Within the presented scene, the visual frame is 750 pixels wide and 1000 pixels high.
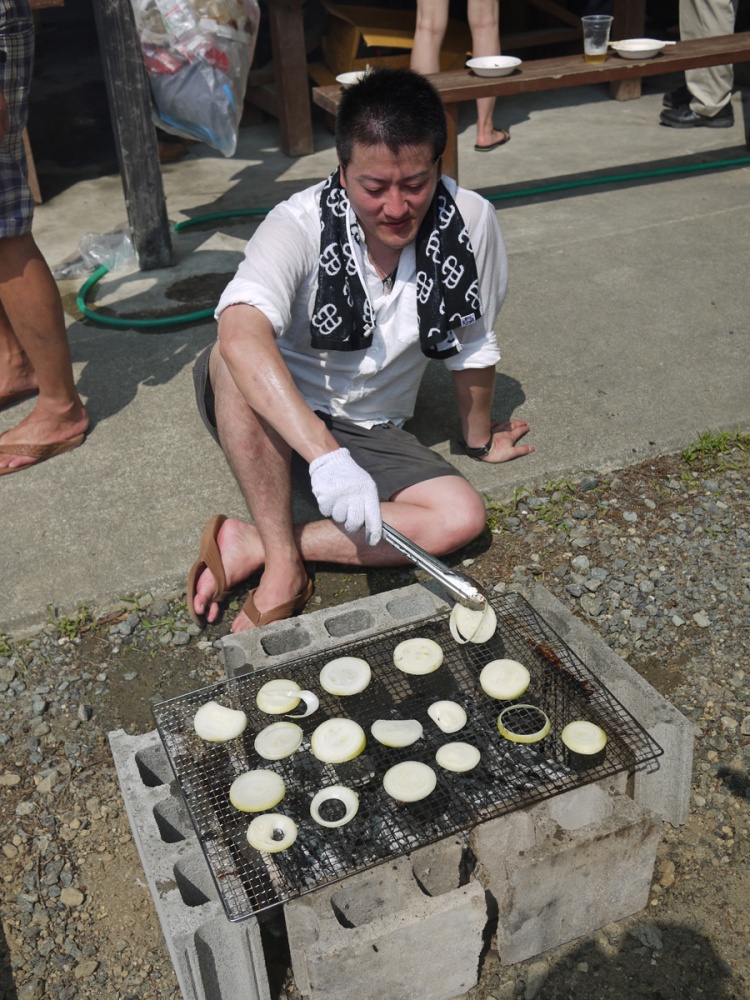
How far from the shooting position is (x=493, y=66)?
526cm

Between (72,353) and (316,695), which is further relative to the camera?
(72,353)

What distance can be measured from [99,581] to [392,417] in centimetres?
104

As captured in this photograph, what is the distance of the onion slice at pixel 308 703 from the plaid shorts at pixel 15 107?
1965 millimetres

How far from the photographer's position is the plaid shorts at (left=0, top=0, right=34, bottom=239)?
324cm

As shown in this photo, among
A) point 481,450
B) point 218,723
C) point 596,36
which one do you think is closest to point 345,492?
point 218,723

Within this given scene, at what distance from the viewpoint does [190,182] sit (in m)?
6.36

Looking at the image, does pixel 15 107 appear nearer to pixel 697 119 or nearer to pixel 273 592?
pixel 273 592

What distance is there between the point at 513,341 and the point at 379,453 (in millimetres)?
1437

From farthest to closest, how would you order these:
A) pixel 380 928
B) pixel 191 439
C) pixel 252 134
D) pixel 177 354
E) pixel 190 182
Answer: pixel 252 134, pixel 190 182, pixel 177 354, pixel 191 439, pixel 380 928

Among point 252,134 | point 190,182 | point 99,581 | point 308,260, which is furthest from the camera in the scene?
point 252,134

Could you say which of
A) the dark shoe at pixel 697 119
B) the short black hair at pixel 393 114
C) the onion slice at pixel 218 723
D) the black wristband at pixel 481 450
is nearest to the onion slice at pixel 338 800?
the onion slice at pixel 218 723

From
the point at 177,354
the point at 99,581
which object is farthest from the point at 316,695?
the point at 177,354

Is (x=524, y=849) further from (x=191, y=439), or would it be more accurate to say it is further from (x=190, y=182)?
(x=190, y=182)

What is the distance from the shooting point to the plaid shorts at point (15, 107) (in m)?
3.24
